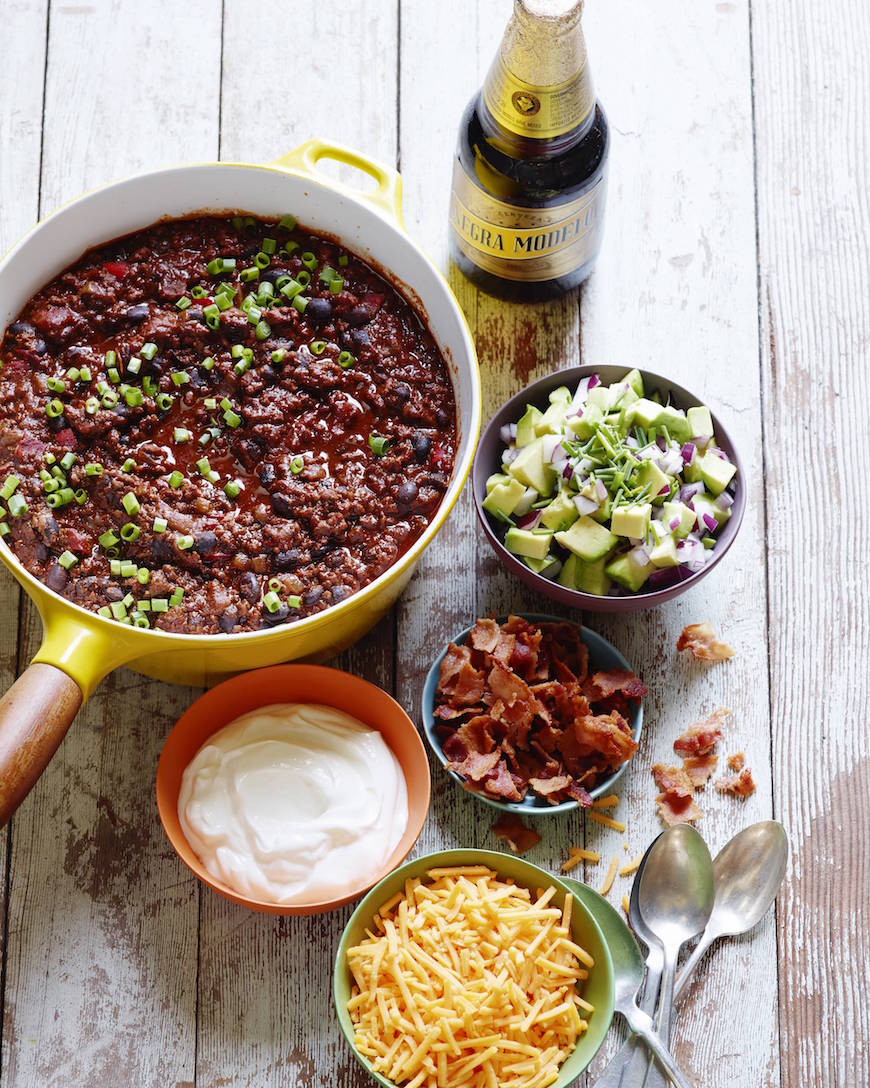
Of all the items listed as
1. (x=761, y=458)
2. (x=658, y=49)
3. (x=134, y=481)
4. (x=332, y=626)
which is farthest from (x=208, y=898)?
(x=658, y=49)

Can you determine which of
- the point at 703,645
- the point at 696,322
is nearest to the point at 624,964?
the point at 703,645

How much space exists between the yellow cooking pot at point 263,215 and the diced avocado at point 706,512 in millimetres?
578

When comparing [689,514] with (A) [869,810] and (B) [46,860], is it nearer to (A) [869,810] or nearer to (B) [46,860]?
(A) [869,810]

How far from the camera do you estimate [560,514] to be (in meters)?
2.79

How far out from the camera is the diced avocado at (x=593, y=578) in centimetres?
280

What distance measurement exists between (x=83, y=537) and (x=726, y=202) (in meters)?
1.84

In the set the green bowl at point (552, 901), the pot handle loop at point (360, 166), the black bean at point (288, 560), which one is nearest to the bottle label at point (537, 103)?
the pot handle loop at point (360, 166)

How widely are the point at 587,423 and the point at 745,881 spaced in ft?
3.66

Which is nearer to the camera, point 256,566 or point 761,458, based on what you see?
point 256,566

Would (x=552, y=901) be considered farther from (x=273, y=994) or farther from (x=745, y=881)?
(x=273, y=994)

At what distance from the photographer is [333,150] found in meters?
2.79

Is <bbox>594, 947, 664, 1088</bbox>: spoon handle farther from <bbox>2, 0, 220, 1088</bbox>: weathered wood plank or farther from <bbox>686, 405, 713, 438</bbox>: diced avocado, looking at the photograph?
<bbox>686, 405, 713, 438</bbox>: diced avocado

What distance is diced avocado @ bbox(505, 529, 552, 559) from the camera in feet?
9.11

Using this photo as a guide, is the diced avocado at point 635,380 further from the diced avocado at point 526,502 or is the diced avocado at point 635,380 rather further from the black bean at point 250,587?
the black bean at point 250,587
